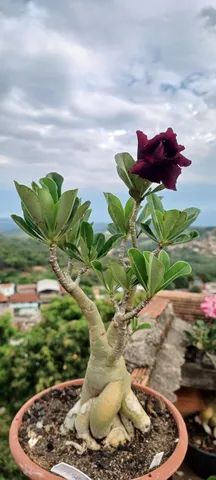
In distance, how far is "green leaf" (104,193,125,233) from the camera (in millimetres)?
897

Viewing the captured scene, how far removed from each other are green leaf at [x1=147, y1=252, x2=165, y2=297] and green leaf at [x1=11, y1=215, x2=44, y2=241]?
0.21 meters

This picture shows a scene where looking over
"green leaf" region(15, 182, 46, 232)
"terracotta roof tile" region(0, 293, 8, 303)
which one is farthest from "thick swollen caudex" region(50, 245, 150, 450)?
"terracotta roof tile" region(0, 293, 8, 303)

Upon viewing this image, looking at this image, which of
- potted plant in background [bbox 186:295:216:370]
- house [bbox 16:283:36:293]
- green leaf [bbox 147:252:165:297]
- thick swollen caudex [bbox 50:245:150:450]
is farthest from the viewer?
house [bbox 16:283:36:293]

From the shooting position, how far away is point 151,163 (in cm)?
74

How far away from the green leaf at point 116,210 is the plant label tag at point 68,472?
0.50 m

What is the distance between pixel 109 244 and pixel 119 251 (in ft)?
0.17

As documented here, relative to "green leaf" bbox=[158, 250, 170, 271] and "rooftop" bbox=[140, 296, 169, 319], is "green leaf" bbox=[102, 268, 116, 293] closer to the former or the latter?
"green leaf" bbox=[158, 250, 170, 271]

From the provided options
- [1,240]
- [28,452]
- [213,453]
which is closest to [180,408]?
[213,453]

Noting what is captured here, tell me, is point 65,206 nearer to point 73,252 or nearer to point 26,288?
point 73,252

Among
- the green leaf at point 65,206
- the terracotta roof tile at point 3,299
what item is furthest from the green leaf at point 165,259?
the terracotta roof tile at point 3,299

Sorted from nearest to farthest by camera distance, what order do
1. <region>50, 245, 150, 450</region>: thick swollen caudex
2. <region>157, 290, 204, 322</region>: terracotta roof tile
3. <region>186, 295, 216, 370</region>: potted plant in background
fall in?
<region>50, 245, 150, 450</region>: thick swollen caudex, <region>186, 295, 216, 370</region>: potted plant in background, <region>157, 290, 204, 322</region>: terracotta roof tile

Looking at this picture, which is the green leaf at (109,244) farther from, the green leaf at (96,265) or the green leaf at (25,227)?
the green leaf at (25,227)

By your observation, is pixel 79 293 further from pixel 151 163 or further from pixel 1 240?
pixel 1 240

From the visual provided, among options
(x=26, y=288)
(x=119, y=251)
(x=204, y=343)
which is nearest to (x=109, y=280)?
(x=119, y=251)
